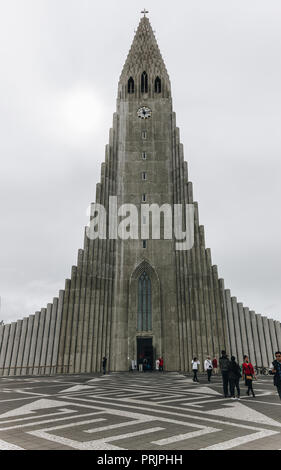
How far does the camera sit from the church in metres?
36.6

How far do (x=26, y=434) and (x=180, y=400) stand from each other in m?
7.57

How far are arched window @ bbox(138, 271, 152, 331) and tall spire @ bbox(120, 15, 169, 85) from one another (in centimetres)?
3089

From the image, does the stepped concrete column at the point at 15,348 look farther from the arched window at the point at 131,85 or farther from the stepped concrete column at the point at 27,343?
the arched window at the point at 131,85

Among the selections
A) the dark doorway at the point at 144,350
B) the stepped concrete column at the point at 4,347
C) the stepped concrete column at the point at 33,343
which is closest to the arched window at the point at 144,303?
the dark doorway at the point at 144,350

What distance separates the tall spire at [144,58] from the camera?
49844 millimetres

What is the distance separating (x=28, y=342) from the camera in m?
38.9

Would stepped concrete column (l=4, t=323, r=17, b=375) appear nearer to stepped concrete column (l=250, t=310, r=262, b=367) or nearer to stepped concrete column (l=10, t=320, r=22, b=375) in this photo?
stepped concrete column (l=10, t=320, r=22, b=375)

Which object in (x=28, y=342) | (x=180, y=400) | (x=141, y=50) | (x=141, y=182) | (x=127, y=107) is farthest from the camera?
(x=141, y=50)

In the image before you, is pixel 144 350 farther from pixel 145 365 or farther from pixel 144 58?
pixel 144 58

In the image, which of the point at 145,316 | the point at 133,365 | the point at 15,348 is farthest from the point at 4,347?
the point at 145,316
